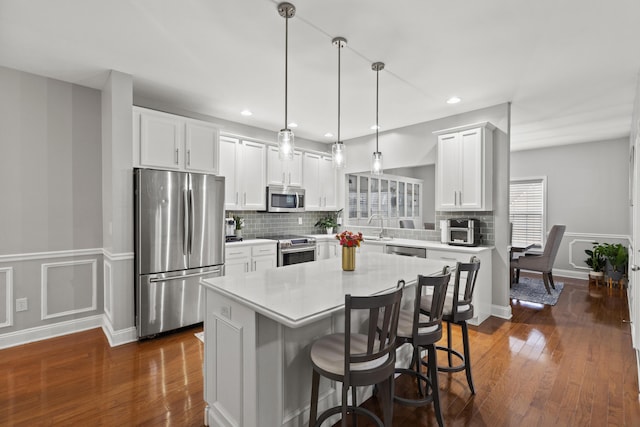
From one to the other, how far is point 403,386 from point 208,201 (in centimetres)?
278

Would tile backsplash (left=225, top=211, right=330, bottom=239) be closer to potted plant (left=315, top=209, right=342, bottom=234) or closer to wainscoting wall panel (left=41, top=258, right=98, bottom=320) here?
potted plant (left=315, top=209, right=342, bottom=234)

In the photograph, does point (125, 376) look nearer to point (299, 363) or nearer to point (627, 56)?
point (299, 363)

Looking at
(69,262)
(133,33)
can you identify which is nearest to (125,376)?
(69,262)

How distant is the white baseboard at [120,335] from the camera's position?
125 inches

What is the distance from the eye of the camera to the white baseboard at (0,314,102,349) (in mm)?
3105

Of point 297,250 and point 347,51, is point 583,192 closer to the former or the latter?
point 297,250

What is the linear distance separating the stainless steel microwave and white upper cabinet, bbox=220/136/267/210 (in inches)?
4.0

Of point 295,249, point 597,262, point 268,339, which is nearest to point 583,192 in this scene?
point 597,262

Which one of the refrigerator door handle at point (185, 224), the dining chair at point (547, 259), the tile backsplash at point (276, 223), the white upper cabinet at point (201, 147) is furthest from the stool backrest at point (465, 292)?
the dining chair at point (547, 259)

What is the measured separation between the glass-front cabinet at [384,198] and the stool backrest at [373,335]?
3.59 meters

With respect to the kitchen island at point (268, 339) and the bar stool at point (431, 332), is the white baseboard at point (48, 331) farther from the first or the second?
the bar stool at point (431, 332)

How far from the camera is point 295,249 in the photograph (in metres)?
4.84

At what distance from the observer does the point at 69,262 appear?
3.45 metres

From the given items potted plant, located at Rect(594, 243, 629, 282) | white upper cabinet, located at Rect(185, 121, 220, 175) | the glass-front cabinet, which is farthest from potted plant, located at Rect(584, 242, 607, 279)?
white upper cabinet, located at Rect(185, 121, 220, 175)
